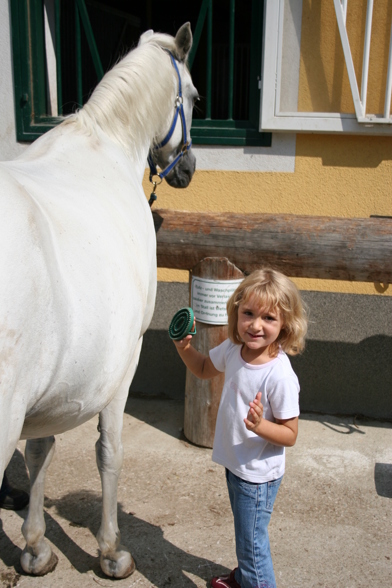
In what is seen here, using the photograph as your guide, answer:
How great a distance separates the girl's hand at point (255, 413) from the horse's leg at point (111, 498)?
71 centimetres

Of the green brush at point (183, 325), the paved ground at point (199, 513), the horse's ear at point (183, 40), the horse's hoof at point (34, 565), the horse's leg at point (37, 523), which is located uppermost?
the horse's ear at point (183, 40)

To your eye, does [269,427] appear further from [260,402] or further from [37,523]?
[37,523]

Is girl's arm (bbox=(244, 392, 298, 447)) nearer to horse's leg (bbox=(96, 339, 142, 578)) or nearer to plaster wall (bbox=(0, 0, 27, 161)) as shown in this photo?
horse's leg (bbox=(96, 339, 142, 578))

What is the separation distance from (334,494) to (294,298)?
162cm

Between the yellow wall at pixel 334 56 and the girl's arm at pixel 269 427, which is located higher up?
the yellow wall at pixel 334 56

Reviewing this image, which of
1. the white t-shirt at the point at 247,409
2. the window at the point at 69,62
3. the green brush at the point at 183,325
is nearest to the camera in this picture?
the white t-shirt at the point at 247,409

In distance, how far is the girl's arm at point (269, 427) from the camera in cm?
151

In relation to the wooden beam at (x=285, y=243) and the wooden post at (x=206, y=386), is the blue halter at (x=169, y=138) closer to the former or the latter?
the wooden beam at (x=285, y=243)

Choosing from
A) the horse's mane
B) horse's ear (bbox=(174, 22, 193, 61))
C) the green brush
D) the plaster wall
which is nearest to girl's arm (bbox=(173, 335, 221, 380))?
the green brush

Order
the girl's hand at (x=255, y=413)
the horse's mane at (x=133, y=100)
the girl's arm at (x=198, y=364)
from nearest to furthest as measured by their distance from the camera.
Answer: the girl's hand at (x=255, y=413) → the girl's arm at (x=198, y=364) → the horse's mane at (x=133, y=100)

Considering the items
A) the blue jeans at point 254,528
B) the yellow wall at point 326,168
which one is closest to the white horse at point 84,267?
the blue jeans at point 254,528

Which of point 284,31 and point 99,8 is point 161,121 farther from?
point 99,8

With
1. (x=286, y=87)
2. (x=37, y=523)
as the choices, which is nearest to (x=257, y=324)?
(x=37, y=523)

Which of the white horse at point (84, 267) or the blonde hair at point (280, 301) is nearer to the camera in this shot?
the white horse at point (84, 267)
